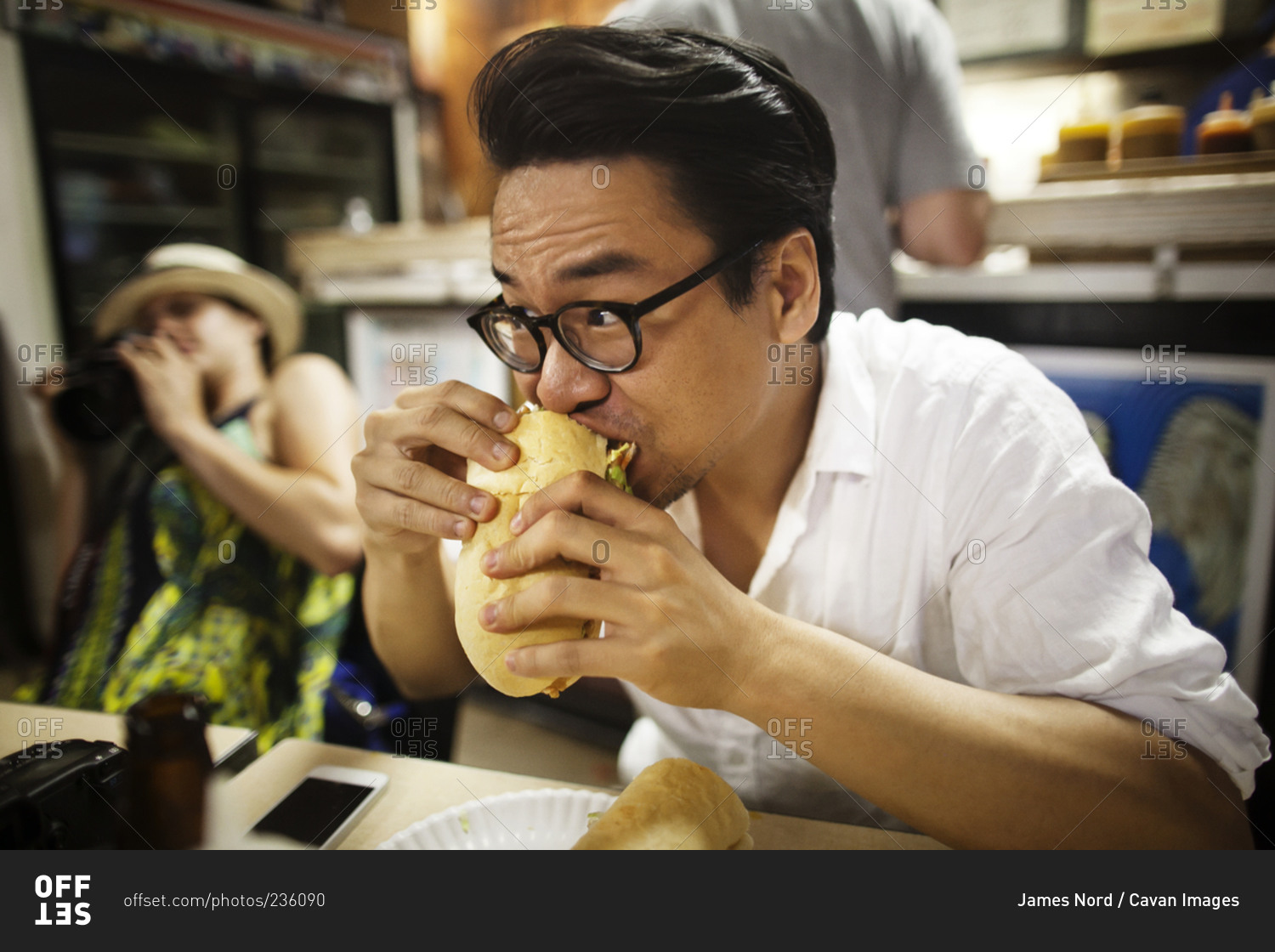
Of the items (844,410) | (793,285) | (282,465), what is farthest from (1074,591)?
(282,465)

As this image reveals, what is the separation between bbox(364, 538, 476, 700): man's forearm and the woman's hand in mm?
592

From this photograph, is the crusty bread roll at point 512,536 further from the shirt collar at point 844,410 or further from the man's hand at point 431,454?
the shirt collar at point 844,410

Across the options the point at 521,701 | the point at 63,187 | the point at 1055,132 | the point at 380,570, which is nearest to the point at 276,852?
the point at 380,570

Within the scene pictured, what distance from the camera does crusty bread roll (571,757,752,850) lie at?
909mm

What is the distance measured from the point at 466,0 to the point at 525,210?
0.56 m

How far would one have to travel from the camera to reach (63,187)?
11.7 ft

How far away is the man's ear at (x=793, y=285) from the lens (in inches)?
41.6

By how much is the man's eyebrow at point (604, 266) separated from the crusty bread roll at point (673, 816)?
66 centimetres

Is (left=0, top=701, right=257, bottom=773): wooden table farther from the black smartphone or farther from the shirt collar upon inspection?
the shirt collar

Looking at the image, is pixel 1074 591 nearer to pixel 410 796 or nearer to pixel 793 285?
pixel 793 285

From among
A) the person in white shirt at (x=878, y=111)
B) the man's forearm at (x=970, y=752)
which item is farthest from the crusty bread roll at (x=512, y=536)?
the person in white shirt at (x=878, y=111)

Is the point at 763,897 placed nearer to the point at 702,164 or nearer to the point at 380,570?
the point at 380,570

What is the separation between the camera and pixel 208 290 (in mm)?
1707

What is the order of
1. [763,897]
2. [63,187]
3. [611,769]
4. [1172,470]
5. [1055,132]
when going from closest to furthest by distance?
1. [763,897]
2. [1172,470]
3. [1055,132]
4. [611,769]
5. [63,187]
